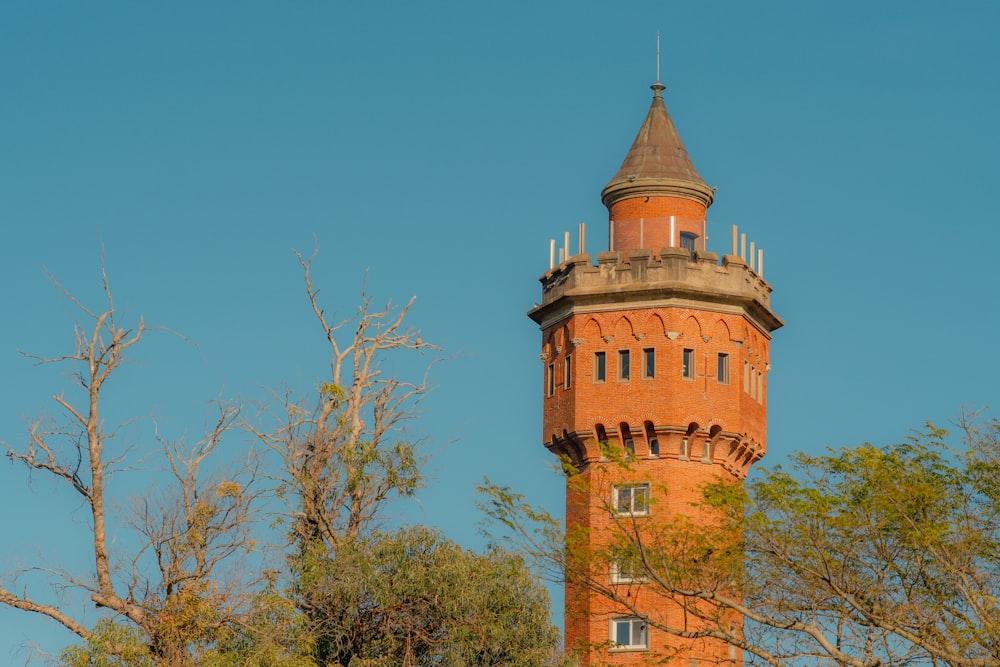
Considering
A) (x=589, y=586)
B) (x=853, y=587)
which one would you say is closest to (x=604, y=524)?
(x=589, y=586)

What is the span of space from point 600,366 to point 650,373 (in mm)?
1465

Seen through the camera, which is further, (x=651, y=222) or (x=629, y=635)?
(x=651, y=222)

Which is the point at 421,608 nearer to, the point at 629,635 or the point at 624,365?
the point at 629,635

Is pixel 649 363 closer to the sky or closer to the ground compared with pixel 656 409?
closer to the sky

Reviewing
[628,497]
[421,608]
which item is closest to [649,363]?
[628,497]

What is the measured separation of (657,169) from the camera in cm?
5431

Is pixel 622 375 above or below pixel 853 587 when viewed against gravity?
above

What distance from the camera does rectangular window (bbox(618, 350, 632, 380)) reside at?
169ft

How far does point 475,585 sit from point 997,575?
12286 millimetres

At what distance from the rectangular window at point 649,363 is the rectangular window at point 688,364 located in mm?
792

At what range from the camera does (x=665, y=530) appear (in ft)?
151

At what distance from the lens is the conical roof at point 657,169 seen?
53969 millimetres

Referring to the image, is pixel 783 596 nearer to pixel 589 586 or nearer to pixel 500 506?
pixel 589 586

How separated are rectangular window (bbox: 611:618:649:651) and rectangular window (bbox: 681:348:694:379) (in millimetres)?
6692
